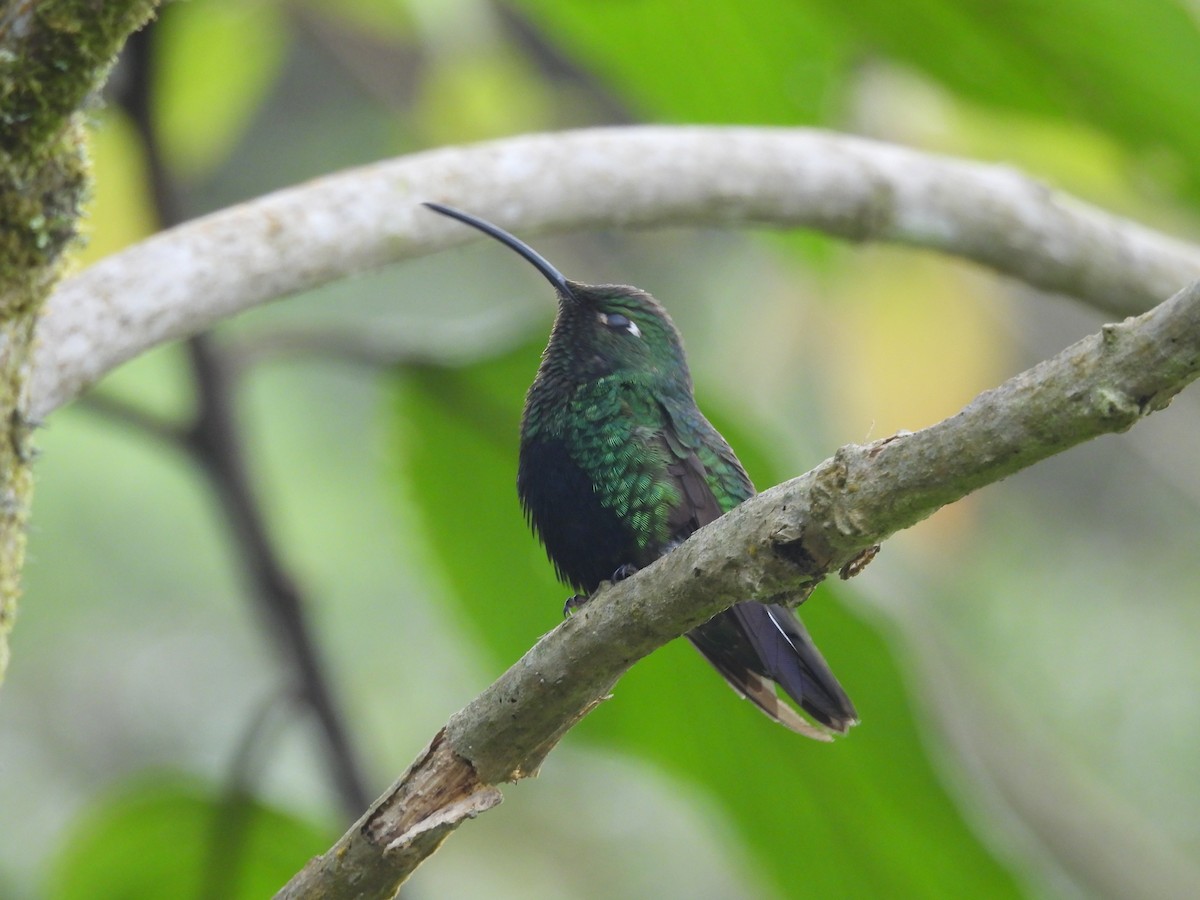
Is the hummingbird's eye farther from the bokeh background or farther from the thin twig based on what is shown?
the thin twig

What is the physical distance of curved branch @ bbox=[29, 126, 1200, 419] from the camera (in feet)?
6.82

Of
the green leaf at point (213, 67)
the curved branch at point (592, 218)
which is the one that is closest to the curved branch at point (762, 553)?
the curved branch at point (592, 218)

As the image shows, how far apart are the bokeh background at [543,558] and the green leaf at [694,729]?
1 centimetres

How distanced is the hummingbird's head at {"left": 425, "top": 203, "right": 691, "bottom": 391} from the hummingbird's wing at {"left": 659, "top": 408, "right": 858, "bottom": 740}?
0.49ft

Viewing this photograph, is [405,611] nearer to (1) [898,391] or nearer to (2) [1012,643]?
(2) [1012,643]

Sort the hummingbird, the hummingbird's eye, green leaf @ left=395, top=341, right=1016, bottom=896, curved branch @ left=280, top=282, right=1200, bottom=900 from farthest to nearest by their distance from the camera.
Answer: green leaf @ left=395, top=341, right=1016, bottom=896 < the hummingbird's eye < the hummingbird < curved branch @ left=280, top=282, right=1200, bottom=900

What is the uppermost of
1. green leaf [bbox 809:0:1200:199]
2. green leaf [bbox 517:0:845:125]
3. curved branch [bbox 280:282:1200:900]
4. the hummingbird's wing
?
green leaf [bbox 517:0:845:125]

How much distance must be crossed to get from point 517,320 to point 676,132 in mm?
956

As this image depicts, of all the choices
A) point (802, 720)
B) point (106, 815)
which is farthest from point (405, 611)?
point (802, 720)

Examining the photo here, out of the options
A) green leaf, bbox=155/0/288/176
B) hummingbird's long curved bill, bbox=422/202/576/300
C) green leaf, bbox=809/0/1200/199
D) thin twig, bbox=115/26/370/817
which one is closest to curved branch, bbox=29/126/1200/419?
hummingbird's long curved bill, bbox=422/202/576/300

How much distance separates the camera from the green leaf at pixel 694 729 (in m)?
3.32

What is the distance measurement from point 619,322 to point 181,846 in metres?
1.96

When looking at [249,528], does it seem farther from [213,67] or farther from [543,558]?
[213,67]

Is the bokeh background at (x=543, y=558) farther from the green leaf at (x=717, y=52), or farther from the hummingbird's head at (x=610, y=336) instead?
the hummingbird's head at (x=610, y=336)
